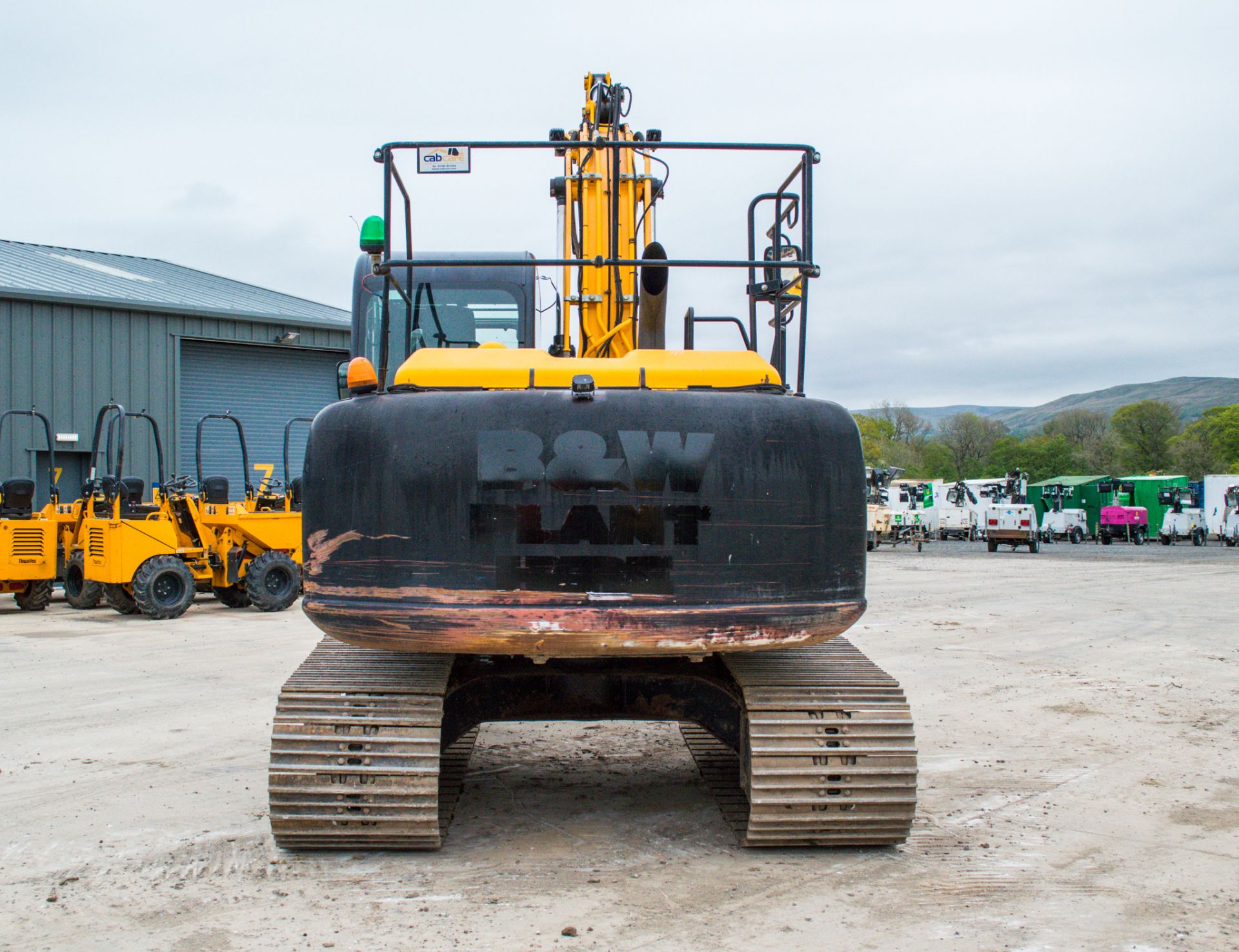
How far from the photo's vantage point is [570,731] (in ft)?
23.3

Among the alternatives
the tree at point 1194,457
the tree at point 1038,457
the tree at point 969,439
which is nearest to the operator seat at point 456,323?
the tree at point 1194,457

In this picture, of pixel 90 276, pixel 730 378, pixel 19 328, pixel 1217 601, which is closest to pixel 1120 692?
pixel 730 378

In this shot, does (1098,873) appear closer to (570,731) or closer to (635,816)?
(635,816)

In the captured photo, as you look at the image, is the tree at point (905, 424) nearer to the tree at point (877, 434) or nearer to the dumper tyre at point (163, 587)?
→ the tree at point (877, 434)

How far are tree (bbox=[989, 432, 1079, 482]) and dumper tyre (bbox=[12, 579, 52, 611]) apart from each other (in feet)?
298

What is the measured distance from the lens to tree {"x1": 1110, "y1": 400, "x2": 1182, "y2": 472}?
90938 millimetres

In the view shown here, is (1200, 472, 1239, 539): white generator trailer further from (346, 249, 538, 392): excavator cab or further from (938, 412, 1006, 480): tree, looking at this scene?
(938, 412, 1006, 480): tree

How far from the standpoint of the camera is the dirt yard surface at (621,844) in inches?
147

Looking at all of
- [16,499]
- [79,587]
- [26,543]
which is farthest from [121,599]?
[16,499]

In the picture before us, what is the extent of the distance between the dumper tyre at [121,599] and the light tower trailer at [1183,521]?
3887 centimetres

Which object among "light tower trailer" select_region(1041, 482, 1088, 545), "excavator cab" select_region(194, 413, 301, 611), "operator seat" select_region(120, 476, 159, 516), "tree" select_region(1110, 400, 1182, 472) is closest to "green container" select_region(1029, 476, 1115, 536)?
"light tower trailer" select_region(1041, 482, 1088, 545)

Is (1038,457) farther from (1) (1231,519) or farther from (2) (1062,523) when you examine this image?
(1) (1231,519)

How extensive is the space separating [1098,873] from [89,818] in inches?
164

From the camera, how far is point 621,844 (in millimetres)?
4680
